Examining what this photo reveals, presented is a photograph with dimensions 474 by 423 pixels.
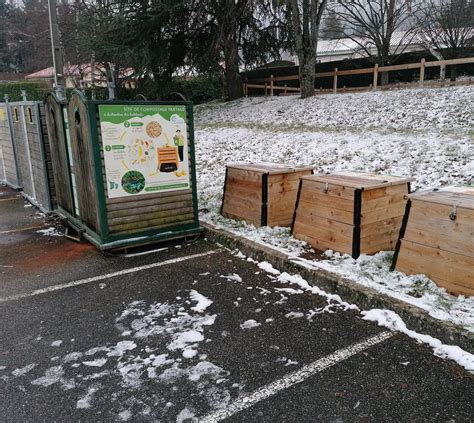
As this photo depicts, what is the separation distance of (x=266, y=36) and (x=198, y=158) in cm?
1165

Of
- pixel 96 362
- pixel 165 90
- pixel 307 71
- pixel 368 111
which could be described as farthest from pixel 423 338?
pixel 165 90

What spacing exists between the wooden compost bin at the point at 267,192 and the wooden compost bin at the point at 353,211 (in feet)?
1.98

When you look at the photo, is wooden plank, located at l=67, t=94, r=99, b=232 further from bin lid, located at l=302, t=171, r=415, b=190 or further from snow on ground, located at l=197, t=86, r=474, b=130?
snow on ground, located at l=197, t=86, r=474, b=130

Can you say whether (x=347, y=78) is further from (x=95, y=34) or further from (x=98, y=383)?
(x=98, y=383)

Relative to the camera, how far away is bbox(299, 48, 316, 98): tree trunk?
1659 cm

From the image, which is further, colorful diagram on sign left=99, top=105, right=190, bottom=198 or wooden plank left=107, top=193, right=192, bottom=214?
wooden plank left=107, top=193, right=192, bottom=214

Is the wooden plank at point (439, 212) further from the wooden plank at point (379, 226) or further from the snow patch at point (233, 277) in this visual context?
the snow patch at point (233, 277)

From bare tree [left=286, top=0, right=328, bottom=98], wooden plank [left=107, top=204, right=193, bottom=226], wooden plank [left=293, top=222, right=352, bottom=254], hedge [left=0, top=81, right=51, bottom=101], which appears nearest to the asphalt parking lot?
wooden plank [left=293, top=222, right=352, bottom=254]

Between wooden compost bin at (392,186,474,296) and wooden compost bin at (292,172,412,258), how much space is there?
1.56 feet

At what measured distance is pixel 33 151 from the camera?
24.1ft

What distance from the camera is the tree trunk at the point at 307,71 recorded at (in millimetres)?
16594

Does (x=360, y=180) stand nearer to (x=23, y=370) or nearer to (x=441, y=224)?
(x=441, y=224)

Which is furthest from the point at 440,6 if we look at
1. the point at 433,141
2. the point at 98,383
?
the point at 98,383

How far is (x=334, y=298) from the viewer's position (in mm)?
3797
